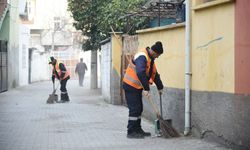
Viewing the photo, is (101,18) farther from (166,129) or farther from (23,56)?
(23,56)

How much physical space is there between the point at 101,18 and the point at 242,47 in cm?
1296

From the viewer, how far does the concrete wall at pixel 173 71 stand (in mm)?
10188

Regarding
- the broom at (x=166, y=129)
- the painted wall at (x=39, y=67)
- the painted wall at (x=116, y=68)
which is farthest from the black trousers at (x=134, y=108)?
the painted wall at (x=39, y=67)

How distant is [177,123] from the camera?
10367mm

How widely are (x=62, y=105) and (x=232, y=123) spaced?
1029 cm

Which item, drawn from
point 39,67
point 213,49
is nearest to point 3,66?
point 213,49

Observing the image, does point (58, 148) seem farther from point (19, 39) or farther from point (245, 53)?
point (19, 39)

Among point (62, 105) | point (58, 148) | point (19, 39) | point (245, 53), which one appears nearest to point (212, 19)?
point (245, 53)

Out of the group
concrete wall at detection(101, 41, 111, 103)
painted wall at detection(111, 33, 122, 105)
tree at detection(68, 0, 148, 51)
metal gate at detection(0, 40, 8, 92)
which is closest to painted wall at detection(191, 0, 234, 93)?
painted wall at detection(111, 33, 122, 105)

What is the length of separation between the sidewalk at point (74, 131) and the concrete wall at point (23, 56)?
48.6ft

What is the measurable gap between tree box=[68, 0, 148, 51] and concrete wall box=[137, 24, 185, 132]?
217 inches

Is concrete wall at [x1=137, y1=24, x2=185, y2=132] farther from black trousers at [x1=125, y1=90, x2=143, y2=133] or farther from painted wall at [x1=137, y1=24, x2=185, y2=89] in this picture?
black trousers at [x1=125, y1=90, x2=143, y2=133]

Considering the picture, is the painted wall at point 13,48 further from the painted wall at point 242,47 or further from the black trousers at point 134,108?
the painted wall at point 242,47

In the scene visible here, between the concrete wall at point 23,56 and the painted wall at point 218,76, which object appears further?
the concrete wall at point 23,56
